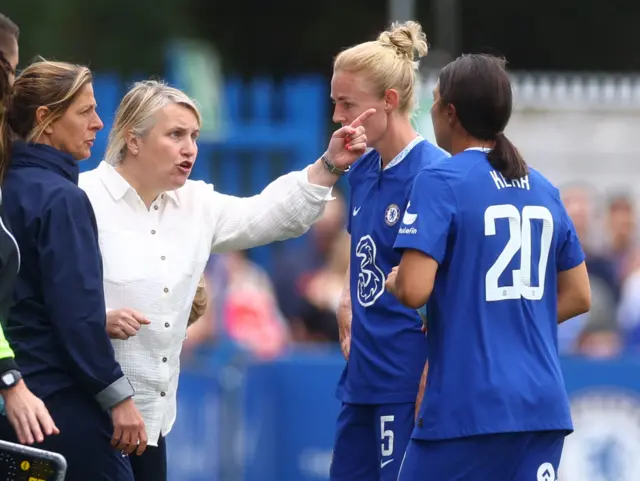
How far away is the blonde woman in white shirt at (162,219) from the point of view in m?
4.76

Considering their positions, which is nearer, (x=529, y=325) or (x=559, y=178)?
(x=529, y=325)

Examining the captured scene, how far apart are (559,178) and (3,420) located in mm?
12405

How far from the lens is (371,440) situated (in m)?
5.04

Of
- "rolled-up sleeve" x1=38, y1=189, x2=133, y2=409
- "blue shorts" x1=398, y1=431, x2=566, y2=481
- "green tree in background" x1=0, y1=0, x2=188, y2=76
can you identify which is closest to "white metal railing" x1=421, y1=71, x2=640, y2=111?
"blue shorts" x1=398, y1=431, x2=566, y2=481

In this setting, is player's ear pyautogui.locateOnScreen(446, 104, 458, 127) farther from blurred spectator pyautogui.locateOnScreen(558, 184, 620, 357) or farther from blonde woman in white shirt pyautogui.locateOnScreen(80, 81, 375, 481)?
blurred spectator pyautogui.locateOnScreen(558, 184, 620, 357)

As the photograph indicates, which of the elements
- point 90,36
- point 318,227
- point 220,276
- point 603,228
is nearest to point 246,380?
point 220,276

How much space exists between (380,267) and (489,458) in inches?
34.4

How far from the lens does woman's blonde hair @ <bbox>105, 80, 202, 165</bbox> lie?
485 centimetres

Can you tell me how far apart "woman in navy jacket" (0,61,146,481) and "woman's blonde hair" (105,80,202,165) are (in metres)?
0.44

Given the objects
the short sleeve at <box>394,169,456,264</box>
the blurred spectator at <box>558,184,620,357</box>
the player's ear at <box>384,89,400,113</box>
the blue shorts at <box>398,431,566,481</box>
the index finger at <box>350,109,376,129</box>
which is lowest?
the blurred spectator at <box>558,184,620,357</box>

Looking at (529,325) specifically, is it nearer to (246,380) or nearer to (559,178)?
(246,380)

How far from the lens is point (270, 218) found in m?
5.02

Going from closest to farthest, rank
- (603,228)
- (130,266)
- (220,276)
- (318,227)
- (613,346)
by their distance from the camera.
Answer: (130,266) → (613,346) → (220,276) → (318,227) → (603,228)

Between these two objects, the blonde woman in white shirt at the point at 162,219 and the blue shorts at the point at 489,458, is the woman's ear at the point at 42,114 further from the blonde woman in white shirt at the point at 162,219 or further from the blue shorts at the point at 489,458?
the blue shorts at the point at 489,458
